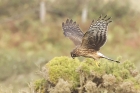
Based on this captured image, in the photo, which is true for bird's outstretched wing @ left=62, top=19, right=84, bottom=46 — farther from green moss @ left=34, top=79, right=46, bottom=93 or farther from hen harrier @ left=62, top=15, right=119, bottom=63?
green moss @ left=34, top=79, right=46, bottom=93

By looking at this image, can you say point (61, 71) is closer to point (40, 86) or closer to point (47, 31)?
point (40, 86)

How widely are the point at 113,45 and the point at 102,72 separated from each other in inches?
769

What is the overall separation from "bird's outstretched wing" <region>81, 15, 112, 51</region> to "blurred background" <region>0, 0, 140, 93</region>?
12.8 metres

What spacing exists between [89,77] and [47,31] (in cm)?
2047

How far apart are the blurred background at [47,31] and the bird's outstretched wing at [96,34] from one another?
503 inches

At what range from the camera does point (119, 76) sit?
9570mm

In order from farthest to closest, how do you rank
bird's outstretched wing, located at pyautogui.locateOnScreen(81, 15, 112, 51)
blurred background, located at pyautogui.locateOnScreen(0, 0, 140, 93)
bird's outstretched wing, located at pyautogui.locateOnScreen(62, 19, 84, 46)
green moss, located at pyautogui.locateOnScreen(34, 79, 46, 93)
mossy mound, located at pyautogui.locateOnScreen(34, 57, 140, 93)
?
1. blurred background, located at pyautogui.locateOnScreen(0, 0, 140, 93)
2. bird's outstretched wing, located at pyautogui.locateOnScreen(62, 19, 84, 46)
3. green moss, located at pyautogui.locateOnScreen(34, 79, 46, 93)
4. bird's outstretched wing, located at pyautogui.locateOnScreen(81, 15, 112, 51)
5. mossy mound, located at pyautogui.locateOnScreen(34, 57, 140, 93)

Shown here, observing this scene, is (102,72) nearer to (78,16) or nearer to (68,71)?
(68,71)

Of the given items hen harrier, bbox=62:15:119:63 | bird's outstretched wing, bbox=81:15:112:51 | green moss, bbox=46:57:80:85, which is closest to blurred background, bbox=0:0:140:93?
green moss, bbox=46:57:80:85

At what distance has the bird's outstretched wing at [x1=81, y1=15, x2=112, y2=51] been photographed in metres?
9.56

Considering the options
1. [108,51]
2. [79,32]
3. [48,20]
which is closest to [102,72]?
[79,32]

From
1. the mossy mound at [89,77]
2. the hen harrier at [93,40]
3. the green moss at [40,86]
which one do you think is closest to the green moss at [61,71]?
the mossy mound at [89,77]

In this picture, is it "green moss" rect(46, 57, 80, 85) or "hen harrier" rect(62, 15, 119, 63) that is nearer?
"hen harrier" rect(62, 15, 119, 63)

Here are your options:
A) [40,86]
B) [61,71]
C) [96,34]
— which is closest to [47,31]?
[40,86]
